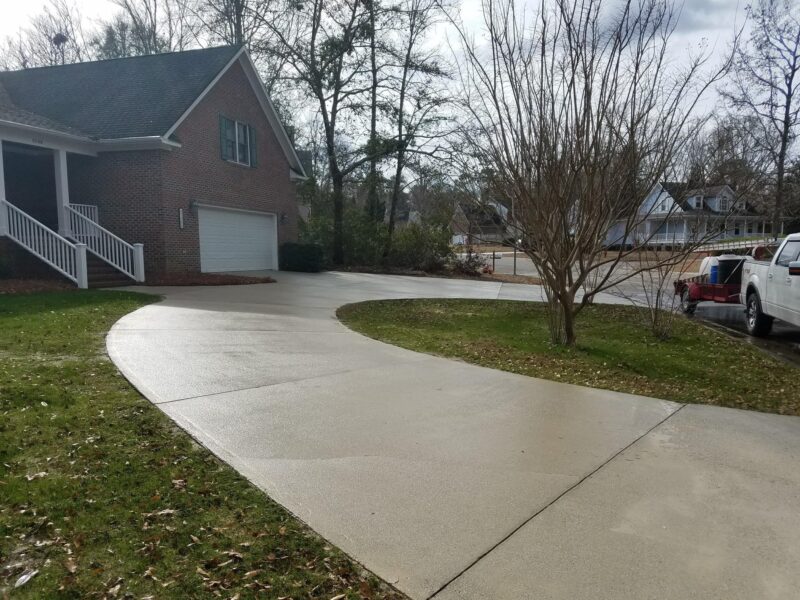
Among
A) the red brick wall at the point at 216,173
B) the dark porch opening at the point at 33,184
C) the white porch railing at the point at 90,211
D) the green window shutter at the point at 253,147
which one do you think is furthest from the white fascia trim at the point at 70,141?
the green window shutter at the point at 253,147

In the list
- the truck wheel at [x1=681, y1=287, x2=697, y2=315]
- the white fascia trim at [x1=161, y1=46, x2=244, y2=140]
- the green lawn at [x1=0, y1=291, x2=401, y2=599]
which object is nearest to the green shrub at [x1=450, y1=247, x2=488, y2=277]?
the white fascia trim at [x1=161, y1=46, x2=244, y2=140]

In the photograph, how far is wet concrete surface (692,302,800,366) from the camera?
9.33 meters

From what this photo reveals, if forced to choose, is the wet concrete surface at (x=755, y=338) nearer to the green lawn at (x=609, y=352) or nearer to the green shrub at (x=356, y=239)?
the green lawn at (x=609, y=352)

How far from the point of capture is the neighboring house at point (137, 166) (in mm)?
15562

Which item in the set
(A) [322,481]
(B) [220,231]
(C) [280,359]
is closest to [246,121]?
(B) [220,231]

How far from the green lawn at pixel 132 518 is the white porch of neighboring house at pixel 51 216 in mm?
10886

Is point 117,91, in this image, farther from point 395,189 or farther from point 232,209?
point 395,189

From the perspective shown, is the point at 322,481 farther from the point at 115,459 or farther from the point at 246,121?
the point at 246,121

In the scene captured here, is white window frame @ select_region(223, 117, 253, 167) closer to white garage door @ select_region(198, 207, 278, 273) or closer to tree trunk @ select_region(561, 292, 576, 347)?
white garage door @ select_region(198, 207, 278, 273)

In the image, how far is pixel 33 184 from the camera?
1830cm

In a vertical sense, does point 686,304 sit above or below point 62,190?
below

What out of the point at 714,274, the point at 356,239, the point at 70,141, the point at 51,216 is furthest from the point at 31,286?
the point at 356,239

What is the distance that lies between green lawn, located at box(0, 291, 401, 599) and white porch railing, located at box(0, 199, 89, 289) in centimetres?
1056

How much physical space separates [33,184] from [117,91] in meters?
3.98
